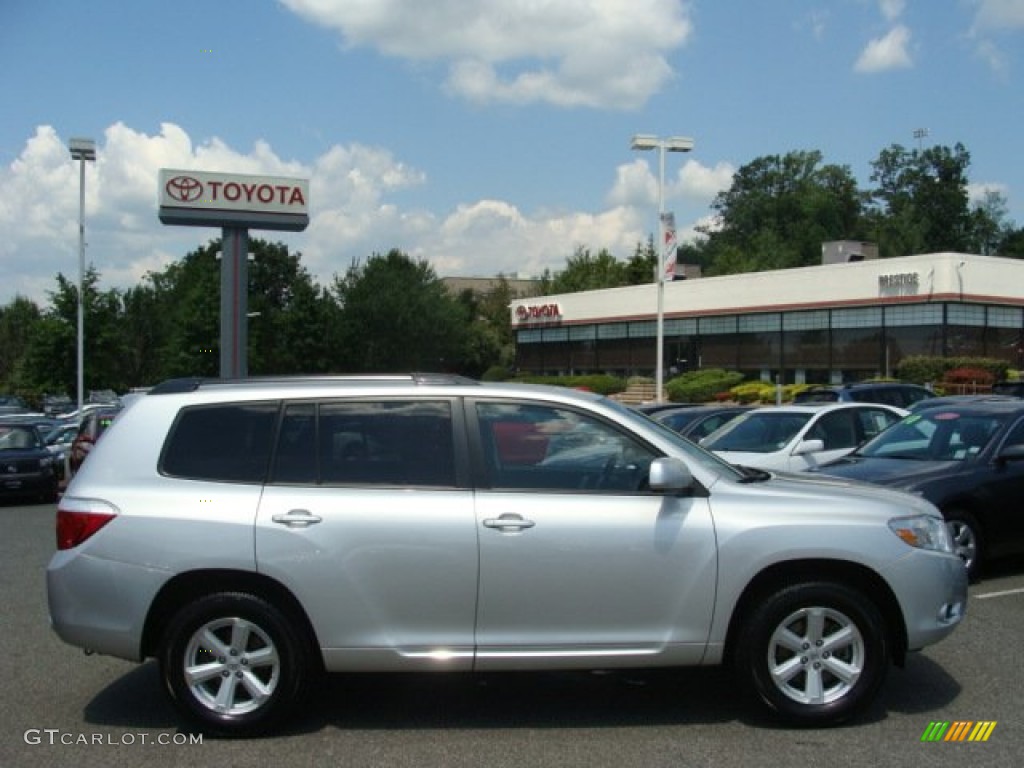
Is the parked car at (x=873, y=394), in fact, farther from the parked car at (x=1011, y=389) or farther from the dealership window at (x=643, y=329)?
the dealership window at (x=643, y=329)

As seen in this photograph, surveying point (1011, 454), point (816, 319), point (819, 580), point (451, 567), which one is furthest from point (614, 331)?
point (451, 567)

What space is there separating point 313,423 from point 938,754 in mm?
3556

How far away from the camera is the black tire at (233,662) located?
510 centimetres

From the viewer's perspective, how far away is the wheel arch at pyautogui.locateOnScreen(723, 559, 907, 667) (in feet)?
17.1

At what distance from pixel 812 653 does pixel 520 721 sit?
1584mm

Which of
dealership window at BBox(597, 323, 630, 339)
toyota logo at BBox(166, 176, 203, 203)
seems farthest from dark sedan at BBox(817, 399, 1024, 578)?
dealership window at BBox(597, 323, 630, 339)

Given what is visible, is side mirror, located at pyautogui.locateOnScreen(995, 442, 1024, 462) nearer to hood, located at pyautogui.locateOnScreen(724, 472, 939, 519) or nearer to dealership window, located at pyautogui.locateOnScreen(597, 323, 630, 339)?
hood, located at pyautogui.locateOnScreen(724, 472, 939, 519)

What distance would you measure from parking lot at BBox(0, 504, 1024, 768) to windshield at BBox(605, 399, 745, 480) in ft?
4.30

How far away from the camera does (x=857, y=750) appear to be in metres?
4.90

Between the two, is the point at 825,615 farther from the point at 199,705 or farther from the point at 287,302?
the point at 287,302

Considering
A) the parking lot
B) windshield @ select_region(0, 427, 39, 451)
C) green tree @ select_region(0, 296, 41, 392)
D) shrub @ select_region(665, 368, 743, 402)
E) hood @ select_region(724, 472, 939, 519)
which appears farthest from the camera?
green tree @ select_region(0, 296, 41, 392)

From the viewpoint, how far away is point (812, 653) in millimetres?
5199

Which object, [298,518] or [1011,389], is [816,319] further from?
[298,518]

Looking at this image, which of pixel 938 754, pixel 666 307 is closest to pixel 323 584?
pixel 938 754
